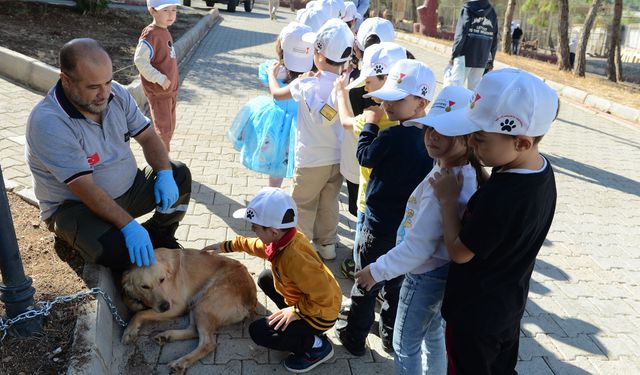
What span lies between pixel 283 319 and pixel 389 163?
3.51 feet

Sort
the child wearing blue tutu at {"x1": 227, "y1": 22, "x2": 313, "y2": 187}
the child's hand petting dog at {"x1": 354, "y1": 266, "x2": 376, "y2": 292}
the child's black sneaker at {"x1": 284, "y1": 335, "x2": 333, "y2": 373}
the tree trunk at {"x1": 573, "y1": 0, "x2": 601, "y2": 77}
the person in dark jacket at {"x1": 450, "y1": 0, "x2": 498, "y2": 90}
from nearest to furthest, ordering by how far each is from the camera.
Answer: the child's hand petting dog at {"x1": 354, "y1": 266, "x2": 376, "y2": 292} → the child's black sneaker at {"x1": 284, "y1": 335, "x2": 333, "y2": 373} → the child wearing blue tutu at {"x1": 227, "y1": 22, "x2": 313, "y2": 187} → the person in dark jacket at {"x1": 450, "y1": 0, "x2": 498, "y2": 90} → the tree trunk at {"x1": 573, "y1": 0, "x2": 601, "y2": 77}

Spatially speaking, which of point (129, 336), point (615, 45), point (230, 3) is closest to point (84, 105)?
point (129, 336)

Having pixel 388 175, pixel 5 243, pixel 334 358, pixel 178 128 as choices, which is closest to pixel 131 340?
pixel 5 243

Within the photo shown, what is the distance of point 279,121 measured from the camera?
447 centimetres

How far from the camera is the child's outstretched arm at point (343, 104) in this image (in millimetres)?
3412

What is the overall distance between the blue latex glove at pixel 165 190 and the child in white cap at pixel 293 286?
3.22 feet

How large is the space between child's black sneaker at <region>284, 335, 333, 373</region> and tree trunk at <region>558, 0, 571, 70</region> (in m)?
16.2

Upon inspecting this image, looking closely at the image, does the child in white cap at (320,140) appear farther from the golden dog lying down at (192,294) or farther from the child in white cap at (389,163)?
the golden dog lying down at (192,294)

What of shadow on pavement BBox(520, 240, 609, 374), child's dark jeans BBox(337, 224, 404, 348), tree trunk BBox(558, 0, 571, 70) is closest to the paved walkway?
shadow on pavement BBox(520, 240, 609, 374)

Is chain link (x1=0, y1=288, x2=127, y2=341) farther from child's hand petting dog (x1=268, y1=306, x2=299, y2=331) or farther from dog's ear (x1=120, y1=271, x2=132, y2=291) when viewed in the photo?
child's hand petting dog (x1=268, y1=306, x2=299, y2=331)

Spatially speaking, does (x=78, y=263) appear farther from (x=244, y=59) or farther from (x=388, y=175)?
(x=244, y=59)

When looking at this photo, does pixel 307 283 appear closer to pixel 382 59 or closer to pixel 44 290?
pixel 382 59

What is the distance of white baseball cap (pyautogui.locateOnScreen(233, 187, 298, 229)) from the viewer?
276cm

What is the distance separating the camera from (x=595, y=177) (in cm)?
712
